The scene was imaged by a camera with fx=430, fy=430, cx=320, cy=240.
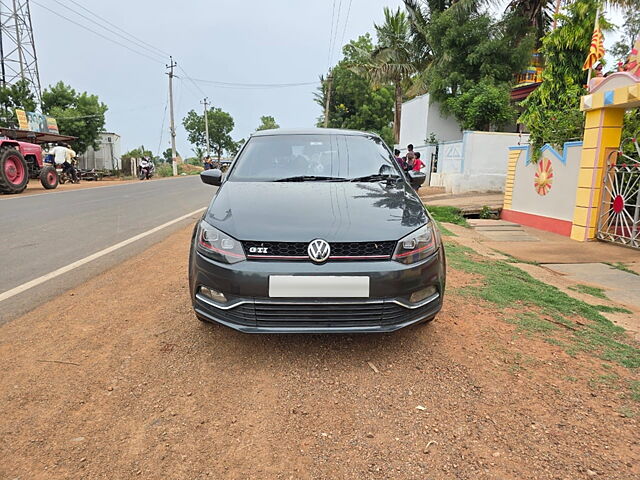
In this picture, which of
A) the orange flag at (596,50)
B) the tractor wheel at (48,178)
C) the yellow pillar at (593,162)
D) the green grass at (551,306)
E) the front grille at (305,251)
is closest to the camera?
the front grille at (305,251)

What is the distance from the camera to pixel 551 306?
384cm

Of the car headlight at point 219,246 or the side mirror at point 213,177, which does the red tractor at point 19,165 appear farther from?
the car headlight at point 219,246

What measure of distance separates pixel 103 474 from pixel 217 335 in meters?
1.30

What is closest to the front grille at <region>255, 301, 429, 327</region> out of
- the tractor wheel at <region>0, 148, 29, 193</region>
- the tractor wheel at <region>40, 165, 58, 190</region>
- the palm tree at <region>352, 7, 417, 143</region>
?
the tractor wheel at <region>0, 148, 29, 193</region>

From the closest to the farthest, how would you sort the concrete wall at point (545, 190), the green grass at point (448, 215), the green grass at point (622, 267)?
the green grass at point (622, 267)
the concrete wall at point (545, 190)
the green grass at point (448, 215)

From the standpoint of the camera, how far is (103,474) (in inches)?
69.7

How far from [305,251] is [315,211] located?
404mm

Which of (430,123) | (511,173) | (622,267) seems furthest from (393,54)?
(622,267)

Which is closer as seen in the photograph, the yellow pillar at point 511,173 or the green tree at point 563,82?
the green tree at point 563,82

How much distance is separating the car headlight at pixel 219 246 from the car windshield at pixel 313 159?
3.11 feet

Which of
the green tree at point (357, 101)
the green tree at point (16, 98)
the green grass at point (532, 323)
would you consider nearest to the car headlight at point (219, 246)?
the green grass at point (532, 323)

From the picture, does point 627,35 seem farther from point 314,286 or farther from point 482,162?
point 314,286

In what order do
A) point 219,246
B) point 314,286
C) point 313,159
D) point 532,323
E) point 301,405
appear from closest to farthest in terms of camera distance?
point 301,405 → point 314,286 → point 219,246 → point 532,323 → point 313,159

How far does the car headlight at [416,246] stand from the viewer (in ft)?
8.35
